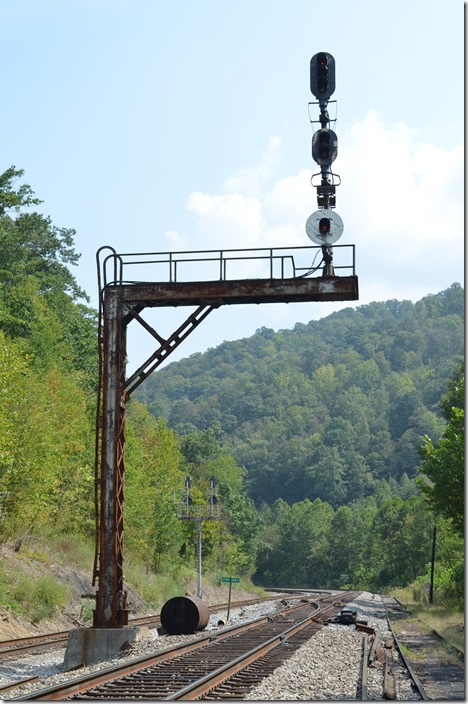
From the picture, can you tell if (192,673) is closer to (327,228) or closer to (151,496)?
(327,228)

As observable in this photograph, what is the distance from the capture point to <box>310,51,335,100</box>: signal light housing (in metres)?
21.5

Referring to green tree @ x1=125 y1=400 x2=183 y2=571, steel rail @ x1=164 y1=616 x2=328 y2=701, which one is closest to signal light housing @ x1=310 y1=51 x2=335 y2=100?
steel rail @ x1=164 y1=616 x2=328 y2=701

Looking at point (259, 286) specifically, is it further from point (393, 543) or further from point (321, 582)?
point (321, 582)

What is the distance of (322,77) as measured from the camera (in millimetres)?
21688

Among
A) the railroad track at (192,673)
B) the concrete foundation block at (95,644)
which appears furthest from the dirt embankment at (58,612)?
the railroad track at (192,673)

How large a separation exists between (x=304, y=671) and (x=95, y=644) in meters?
5.56

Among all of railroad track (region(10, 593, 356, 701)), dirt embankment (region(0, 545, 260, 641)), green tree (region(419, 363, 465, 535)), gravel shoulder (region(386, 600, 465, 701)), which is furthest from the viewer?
green tree (region(419, 363, 465, 535))

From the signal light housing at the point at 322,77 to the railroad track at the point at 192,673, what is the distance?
1254 centimetres

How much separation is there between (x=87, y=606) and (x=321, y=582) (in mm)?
107314

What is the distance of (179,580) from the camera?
60500 mm

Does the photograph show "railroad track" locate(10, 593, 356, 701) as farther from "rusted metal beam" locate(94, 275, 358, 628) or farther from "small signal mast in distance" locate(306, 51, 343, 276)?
"small signal mast in distance" locate(306, 51, 343, 276)

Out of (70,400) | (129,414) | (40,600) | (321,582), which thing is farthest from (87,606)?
(321,582)

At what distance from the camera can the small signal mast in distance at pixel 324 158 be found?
21625mm

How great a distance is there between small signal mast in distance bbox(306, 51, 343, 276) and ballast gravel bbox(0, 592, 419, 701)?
8517 mm
